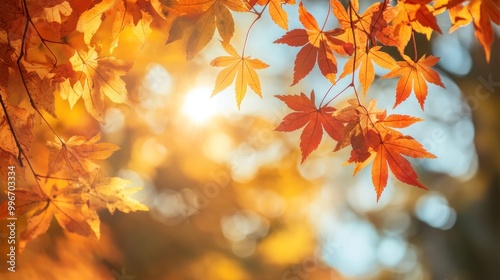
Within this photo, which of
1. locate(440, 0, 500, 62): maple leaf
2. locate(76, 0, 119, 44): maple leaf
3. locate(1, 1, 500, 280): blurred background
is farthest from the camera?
locate(1, 1, 500, 280): blurred background

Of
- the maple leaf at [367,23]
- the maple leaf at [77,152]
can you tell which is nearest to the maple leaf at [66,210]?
the maple leaf at [77,152]

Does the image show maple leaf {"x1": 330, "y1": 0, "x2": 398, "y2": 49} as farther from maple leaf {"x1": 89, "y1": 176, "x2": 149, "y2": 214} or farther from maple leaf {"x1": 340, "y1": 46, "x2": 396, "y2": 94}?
maple leaf {"x1": 89, "y1": 176, "x2": 149, "y2": 214}

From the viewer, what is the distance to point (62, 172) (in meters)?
1.11

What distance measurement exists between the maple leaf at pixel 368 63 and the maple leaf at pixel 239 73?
0.21 meters

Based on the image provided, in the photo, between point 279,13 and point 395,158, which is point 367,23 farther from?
point 395,158

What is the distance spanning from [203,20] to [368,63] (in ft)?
1.33

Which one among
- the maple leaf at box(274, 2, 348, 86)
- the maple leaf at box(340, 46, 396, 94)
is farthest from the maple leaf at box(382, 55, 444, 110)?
the maple leaf at box(274, 2, 348, 86)

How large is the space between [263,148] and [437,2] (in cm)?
348

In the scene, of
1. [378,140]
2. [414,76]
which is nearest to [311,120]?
[378,140]

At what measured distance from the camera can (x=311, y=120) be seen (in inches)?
41.2

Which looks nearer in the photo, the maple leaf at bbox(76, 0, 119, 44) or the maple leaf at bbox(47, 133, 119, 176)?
the maple leaf at bbox(76, 0, 119, 44)

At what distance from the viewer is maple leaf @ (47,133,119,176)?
1094 millimetres

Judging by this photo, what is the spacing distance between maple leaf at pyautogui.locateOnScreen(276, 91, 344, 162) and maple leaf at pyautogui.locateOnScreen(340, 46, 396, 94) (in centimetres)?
10

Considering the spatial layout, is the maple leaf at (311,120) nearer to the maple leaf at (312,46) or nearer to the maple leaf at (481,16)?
the maple leaf at (312,46)
